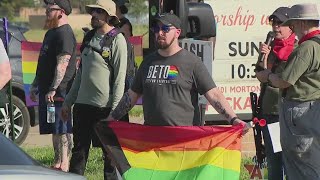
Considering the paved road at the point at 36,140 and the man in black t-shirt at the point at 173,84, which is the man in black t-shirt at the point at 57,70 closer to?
→ the man in black t-shirt at the point at 173,84

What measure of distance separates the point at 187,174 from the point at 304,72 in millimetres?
1350

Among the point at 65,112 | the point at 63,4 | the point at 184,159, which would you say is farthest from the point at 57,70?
the point at 184,159

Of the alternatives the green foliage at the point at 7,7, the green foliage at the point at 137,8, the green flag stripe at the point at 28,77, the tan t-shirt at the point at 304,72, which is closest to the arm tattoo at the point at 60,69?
the green flag stripe at the point at 28,77

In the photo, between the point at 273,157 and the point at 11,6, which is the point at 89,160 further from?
the point at 11,6

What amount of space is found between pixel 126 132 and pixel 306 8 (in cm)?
186

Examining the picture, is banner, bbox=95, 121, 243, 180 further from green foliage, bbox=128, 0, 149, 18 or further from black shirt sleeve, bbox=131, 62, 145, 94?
green foliage, bbox=128, 0, 149, 18

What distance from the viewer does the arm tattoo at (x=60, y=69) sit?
11.0 m

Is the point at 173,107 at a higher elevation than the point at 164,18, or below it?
below

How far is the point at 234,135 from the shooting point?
324 inches

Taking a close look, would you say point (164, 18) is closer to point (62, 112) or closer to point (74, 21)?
point (62, 112)

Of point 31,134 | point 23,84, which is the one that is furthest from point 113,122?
point 31,134

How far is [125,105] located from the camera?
28.9ft

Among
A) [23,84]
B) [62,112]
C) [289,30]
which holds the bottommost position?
[23,84]

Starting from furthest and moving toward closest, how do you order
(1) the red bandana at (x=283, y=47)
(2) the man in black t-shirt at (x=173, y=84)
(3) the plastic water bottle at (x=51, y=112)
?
1. (3) the plastic water bottle at (x=51, y=112)
2. (1) the red bandana at (x=283, y=47)
3. (2) the man in black t-shirt at (x=173, y=84)
